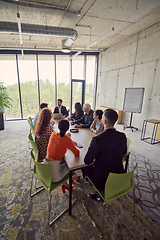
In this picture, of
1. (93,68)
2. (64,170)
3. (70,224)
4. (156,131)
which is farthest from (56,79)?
(70,224)

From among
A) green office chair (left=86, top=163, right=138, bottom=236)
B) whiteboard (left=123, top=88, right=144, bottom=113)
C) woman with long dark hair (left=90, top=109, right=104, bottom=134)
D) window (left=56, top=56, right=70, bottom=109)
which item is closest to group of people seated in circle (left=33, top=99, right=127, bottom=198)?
green office chair (left=86, top=163, right=138, bottom=236)

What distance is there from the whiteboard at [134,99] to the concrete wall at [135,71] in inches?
6.9

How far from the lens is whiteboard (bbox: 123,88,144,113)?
519 cm

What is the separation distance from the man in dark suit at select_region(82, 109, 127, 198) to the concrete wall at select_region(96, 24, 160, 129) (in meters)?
4.13

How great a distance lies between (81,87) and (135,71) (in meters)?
3.52

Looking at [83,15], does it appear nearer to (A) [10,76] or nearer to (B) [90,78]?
(B) [90,78]

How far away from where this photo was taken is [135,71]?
5.52 m

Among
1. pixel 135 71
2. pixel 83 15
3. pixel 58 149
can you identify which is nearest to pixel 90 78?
pixel 135 71

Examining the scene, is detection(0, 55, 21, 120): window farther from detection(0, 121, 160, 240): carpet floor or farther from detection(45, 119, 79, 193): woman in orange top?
detection(45, 119, 79, 193): woman in orange top

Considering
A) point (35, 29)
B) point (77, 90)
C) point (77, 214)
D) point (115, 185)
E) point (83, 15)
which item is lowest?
point (77, 214)

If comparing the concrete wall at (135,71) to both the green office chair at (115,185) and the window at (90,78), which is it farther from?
the green office chair at (115,185)

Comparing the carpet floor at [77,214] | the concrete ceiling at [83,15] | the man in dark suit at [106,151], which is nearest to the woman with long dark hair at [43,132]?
the carpet floor at [77,214]

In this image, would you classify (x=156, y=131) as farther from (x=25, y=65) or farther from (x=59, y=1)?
(x=25, y=65)

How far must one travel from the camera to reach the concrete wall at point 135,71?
469cm
